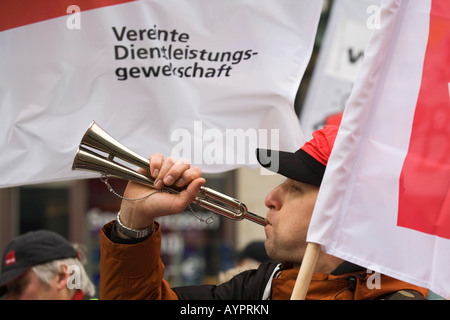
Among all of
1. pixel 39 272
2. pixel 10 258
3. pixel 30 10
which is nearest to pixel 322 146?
pixel 30 10

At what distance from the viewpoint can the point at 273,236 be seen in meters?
2.70

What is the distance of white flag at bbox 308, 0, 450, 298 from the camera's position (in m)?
2.17

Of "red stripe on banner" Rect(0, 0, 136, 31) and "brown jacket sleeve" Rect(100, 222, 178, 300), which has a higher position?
"red stripe on banner" Rect(0, 0, 136, 31)

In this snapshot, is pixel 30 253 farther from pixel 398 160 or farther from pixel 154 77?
pixel 398 160

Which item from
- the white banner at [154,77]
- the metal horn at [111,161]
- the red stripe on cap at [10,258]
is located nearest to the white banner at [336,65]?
the white banner at [154,77]

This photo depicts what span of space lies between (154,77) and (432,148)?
1564 mm

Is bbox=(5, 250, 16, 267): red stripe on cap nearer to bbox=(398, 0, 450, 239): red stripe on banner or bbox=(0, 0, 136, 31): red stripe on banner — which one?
bbox=(0, 0, 136, 31): red stripe on banner

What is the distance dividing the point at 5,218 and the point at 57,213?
2.40 ft

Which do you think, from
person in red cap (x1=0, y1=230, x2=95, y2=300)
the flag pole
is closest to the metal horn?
the flag pole

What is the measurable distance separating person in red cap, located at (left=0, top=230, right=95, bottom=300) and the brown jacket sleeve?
1284 millimetres

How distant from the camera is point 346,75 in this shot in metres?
5.70

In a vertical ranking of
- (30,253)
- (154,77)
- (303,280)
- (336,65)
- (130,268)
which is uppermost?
(336,65)

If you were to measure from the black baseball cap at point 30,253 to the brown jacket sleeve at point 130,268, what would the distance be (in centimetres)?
134

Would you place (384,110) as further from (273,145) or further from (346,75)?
(346,75)
